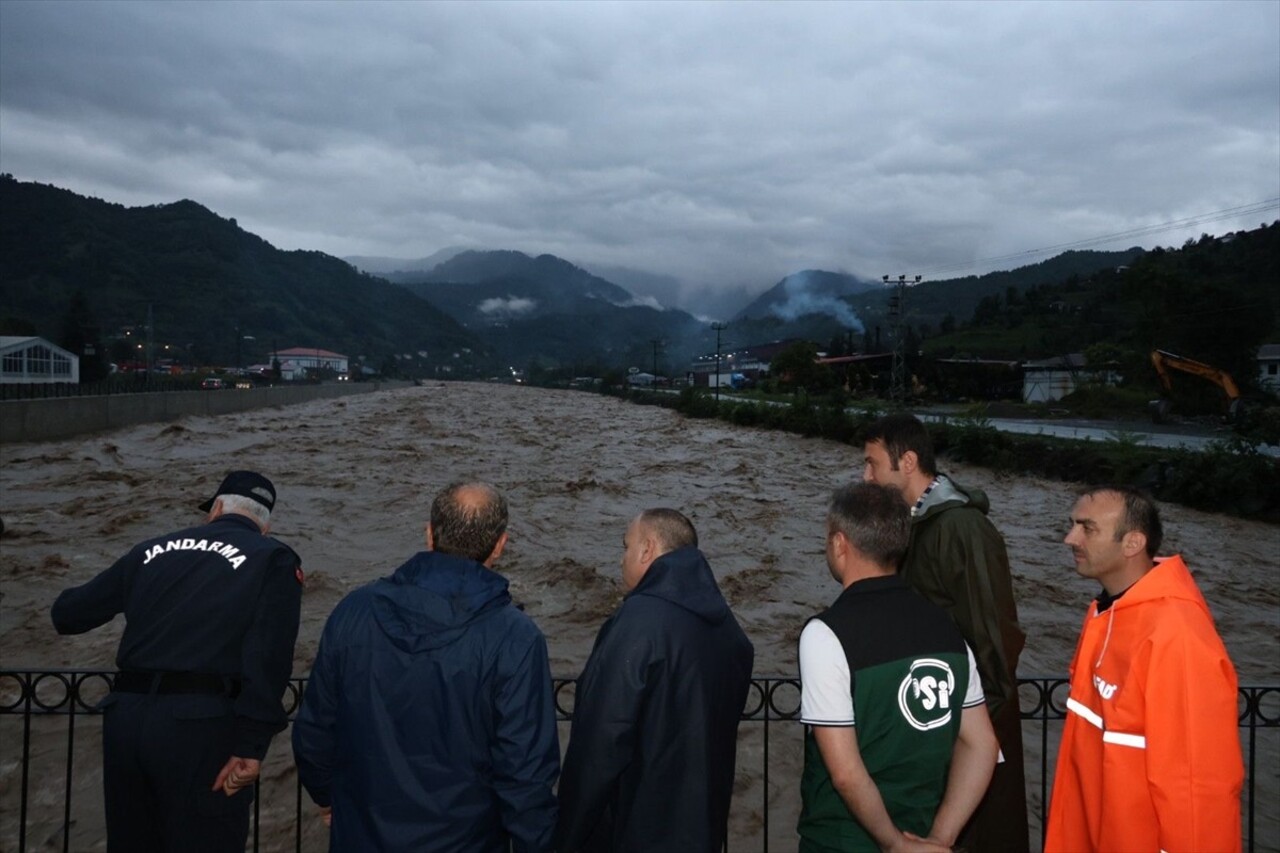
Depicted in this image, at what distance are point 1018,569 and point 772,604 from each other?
5.66 metres

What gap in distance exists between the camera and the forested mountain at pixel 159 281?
3713 inches

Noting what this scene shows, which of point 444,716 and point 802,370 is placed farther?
point 802,370

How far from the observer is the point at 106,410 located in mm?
34906

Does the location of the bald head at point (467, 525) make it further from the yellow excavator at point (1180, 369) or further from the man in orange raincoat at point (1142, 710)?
the yellow excavator at point (1180, 369)

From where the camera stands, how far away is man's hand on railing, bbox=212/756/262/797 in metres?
3.15

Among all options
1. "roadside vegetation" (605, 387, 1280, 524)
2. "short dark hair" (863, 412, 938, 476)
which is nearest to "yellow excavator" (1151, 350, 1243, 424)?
"roadside vegetation" (605, 387, 1280, 524)

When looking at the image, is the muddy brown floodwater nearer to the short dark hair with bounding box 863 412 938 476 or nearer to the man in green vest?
the short dark hair with bounding box 863 412 938 476

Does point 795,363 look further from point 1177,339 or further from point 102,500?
point 102,500

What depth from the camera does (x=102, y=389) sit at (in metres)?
37.3

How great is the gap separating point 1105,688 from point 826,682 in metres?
0.91

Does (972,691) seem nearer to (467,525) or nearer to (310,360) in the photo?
(467,525)

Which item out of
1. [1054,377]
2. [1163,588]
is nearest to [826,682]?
[1163,588]

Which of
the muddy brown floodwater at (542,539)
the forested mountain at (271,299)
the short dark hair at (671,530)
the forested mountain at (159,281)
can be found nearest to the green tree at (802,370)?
the forested mountain at (271,299)

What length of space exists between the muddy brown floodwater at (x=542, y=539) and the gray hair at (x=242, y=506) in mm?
4274
